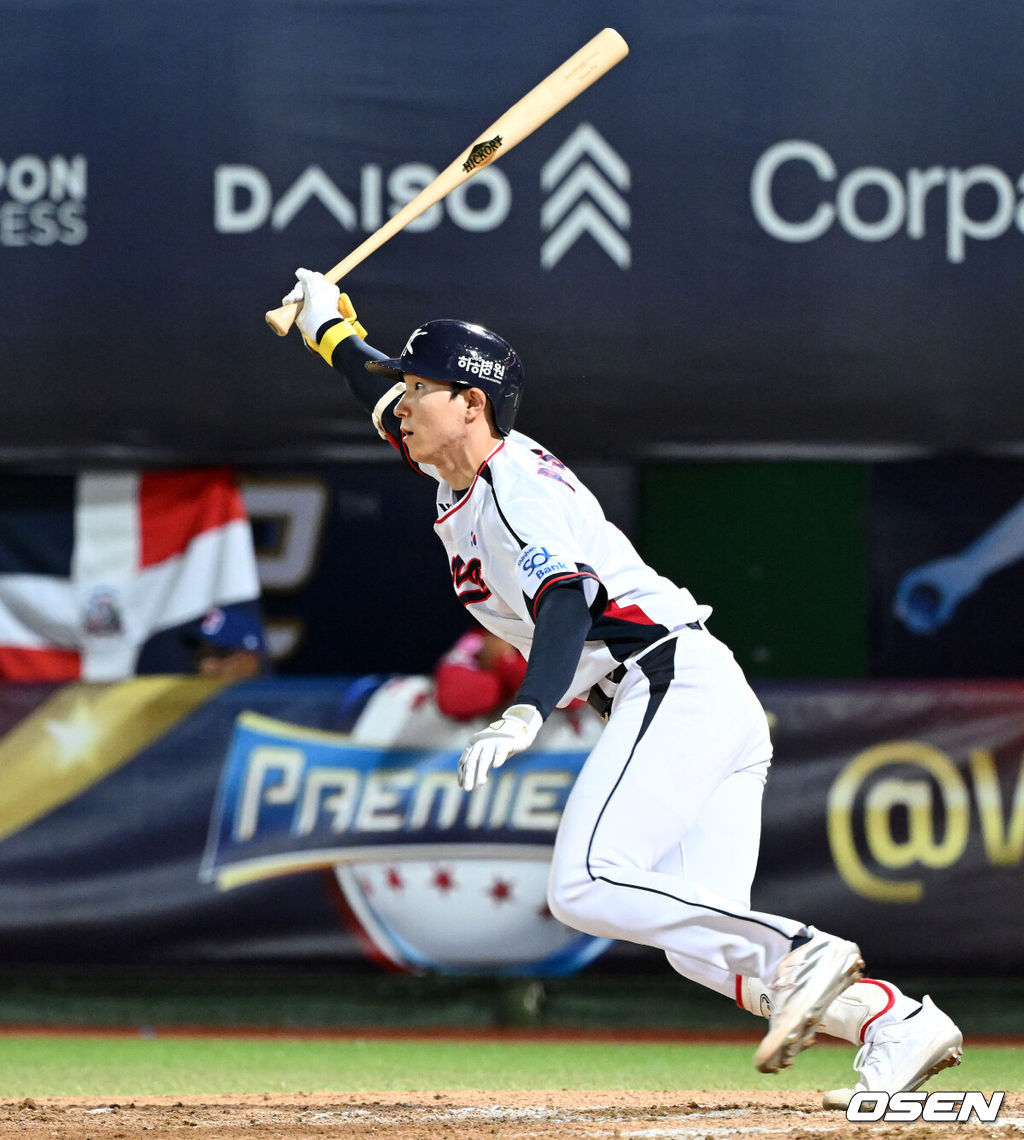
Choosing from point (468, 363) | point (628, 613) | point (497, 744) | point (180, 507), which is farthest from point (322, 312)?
point (180, 507)

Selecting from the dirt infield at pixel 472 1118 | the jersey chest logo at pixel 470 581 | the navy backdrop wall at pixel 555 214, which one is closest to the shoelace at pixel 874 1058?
the dirt infield at pixel 472 1118

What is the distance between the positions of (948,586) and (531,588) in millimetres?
4159

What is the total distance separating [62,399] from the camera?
6.97 metres

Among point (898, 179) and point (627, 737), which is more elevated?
point (898, 179)

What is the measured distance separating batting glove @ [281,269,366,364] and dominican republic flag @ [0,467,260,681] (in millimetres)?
2409

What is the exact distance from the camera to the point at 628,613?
3.89m

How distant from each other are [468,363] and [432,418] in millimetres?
141

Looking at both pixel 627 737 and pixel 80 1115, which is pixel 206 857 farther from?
pixel 627 737

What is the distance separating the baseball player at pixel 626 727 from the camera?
11.8 feet

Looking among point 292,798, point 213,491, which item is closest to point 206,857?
point 292,798

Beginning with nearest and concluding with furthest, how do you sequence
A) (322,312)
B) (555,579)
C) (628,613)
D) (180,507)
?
(555,579), (628,613), (322,312), (180,507)

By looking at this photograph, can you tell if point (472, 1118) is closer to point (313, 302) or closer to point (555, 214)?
point (313, 302)

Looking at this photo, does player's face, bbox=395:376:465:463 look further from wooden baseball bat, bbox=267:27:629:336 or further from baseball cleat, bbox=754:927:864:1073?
baseball cleat, bbox=754:927:864:1073

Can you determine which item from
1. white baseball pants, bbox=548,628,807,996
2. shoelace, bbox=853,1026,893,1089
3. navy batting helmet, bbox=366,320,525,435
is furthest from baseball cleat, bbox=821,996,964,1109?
navy batting helmet, bbox=366,320,525,435
